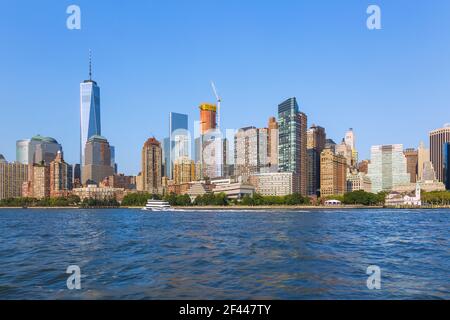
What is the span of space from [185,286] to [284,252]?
13.4 metres

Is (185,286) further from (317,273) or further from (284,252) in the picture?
(284,252)

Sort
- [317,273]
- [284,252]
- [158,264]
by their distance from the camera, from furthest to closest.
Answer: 1. [284,252]
2. [158,264]
3. [317,273]

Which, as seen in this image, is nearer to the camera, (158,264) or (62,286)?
(62,286)

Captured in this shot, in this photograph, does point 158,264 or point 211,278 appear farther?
point 158,264

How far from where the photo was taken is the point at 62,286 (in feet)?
63.3

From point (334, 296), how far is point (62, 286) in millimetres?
12448

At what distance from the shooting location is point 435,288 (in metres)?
18.5


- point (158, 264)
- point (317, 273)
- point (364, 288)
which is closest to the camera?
point (364, 288)
